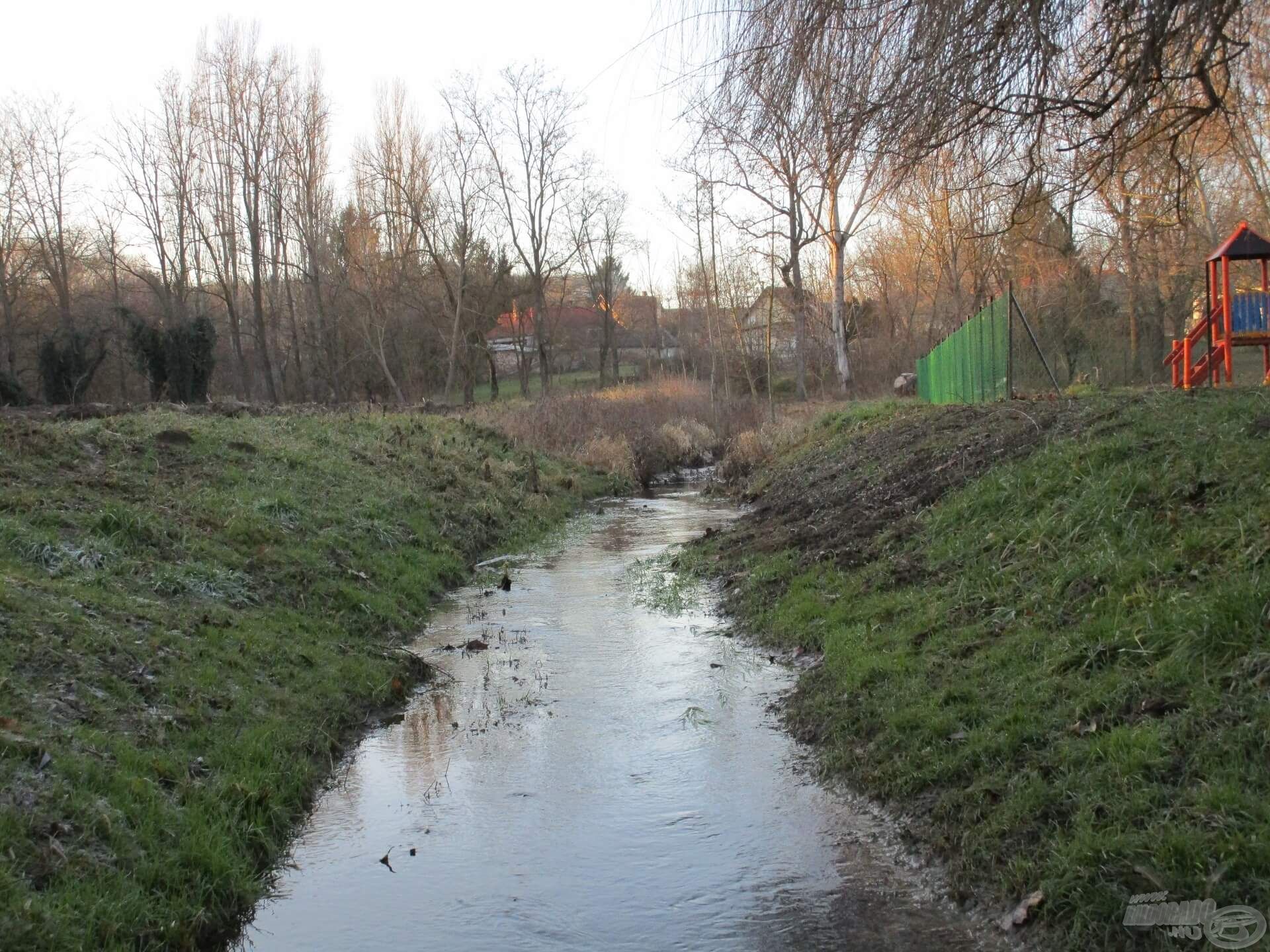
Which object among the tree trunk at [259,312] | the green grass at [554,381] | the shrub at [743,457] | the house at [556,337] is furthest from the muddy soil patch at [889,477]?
the house at [556,337]

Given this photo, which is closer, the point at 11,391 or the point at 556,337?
the point at 11,391

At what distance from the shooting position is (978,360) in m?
20.3

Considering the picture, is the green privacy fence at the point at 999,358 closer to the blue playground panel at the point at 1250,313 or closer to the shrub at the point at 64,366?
the blue playground panel at the point at 1250,313

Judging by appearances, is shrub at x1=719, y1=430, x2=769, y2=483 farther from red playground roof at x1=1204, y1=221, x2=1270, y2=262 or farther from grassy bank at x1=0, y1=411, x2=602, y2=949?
red playground roof at x1=1204, y1=221, x2=1270, y2=262

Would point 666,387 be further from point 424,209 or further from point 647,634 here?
point 647,634

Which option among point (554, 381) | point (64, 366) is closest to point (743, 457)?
point (64, 366)

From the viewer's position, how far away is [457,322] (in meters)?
48.0

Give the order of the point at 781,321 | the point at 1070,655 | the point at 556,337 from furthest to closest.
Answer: the point at 556,337 → the point at 781,321 → the point at 1070,655

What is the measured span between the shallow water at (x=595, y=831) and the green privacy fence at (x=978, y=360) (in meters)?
10.2

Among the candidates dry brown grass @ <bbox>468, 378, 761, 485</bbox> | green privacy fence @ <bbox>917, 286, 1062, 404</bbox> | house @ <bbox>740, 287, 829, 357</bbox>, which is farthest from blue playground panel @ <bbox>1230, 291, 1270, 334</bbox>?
house @ <bbox>740, 287, 829, 357</bbox>

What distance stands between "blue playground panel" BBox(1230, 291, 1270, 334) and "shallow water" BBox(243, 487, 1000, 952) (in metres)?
10.6

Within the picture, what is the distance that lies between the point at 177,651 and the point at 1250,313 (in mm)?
15569

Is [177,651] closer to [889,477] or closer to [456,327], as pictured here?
[889,477]

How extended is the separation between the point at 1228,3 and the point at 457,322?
44.4 m
